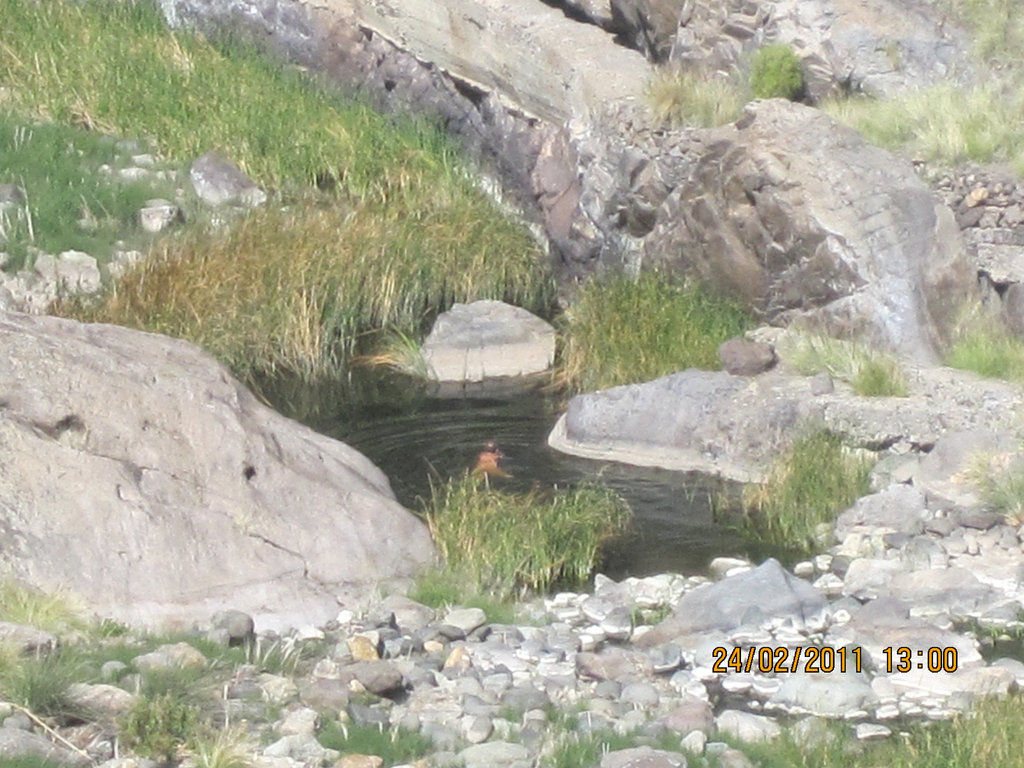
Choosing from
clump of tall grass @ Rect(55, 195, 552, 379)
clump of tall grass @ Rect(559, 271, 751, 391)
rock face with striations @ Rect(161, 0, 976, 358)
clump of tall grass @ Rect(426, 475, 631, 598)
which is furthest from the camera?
clump of tall grass @ Rect(55, 195, 552, 379)

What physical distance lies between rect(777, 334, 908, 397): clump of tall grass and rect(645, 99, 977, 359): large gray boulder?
0.39 meters

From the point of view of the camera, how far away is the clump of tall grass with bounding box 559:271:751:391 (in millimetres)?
12508

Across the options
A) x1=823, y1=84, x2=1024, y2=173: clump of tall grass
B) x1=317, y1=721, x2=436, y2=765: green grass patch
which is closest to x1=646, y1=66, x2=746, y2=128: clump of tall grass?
x1=823, y1=84, x2=1024, y2=173: clump of tall grass

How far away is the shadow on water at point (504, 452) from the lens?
32.0 ft

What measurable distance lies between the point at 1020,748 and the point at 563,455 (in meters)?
5.79

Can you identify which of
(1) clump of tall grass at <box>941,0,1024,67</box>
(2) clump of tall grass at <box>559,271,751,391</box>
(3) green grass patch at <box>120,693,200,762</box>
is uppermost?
(1) clump of tall grass at <box>941,0,1024,67</box>

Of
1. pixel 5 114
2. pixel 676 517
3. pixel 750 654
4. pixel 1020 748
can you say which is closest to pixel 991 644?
pixel 750 654

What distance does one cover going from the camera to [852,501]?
32.7ft

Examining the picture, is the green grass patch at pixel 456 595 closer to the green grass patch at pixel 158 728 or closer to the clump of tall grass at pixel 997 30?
the green grass patch at pixel 158 728

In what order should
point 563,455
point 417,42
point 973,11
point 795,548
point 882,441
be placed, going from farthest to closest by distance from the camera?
point 417,42 → point 973,11 → point 563,455 → point 882,441 → point 795,548

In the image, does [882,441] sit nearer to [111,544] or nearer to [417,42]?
[111,544]
